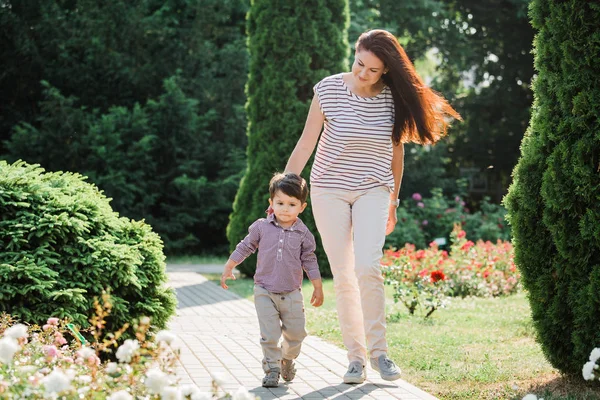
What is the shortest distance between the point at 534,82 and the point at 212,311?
4.60 metres

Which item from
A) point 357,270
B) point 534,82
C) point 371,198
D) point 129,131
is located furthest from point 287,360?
point 129,131

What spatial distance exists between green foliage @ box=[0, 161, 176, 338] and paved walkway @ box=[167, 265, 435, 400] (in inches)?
22.3

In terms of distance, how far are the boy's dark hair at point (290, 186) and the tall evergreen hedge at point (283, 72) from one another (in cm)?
745

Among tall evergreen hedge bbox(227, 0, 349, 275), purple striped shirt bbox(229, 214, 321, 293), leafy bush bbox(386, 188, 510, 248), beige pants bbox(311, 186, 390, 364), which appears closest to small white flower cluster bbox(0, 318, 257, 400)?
purple striped shirt bbox(229, 214, 321, 293)

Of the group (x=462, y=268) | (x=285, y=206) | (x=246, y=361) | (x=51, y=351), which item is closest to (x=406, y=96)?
(x=285, y=206)

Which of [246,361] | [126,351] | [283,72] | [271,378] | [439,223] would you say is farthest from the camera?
[439,223]

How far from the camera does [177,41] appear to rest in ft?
60.5

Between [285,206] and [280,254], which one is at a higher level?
[285,206]

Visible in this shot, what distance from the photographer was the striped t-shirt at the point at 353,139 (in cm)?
485

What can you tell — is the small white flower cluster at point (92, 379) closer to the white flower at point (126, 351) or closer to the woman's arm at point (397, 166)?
the white flower at point (126, 351)

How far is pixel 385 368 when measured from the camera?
15.4ft

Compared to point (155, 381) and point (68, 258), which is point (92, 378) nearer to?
point (155, 381)

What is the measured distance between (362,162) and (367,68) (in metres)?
0.55

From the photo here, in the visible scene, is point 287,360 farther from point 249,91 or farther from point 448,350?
point 249,91
